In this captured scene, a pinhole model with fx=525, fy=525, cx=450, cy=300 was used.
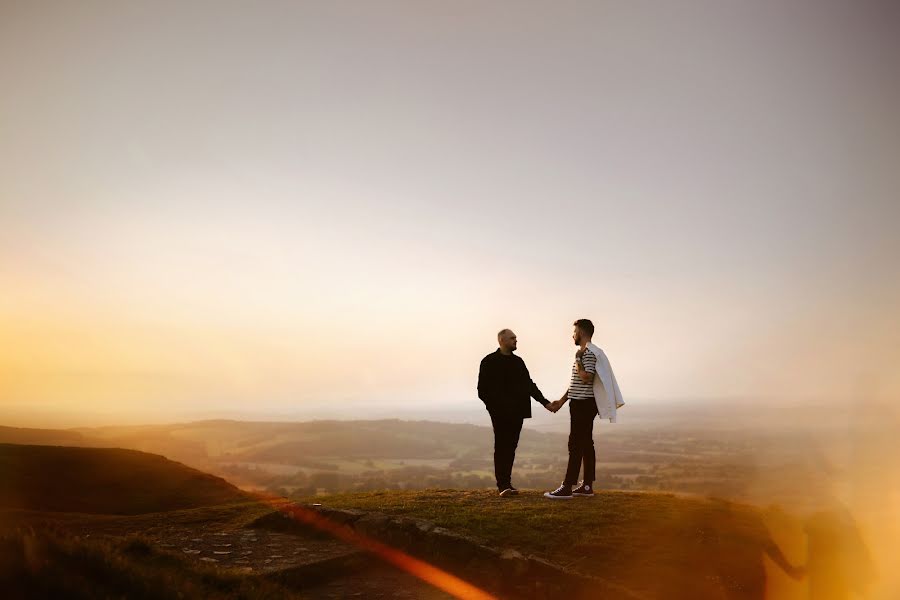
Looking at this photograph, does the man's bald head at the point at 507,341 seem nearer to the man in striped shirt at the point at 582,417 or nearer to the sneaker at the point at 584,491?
the man in striped shirt at the point at 582,417

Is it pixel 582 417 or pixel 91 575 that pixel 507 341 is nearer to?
pixel 582 417

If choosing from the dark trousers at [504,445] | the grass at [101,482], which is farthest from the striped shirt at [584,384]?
the grass at [101,482]

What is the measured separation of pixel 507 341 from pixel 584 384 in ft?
7.24

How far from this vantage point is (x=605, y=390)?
39.3ft

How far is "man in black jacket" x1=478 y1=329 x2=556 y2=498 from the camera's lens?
13141mm

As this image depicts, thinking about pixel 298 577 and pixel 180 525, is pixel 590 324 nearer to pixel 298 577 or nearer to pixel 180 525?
pixel 298 577

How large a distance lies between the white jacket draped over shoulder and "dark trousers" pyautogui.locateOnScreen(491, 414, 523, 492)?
2.26 metres

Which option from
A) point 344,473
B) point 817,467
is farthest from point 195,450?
point 817,467

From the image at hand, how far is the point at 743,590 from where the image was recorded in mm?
7586

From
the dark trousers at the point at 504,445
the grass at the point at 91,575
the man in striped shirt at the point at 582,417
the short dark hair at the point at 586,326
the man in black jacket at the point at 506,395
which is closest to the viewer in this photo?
the grass at the point at 91,575

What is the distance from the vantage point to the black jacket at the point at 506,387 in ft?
43.5

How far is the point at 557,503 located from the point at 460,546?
3.46m

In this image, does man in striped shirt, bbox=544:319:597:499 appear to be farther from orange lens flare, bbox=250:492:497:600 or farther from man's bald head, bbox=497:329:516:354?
orange lens flare, bbox=250:492:497:600

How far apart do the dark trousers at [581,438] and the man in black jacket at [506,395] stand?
1050 millimetres
